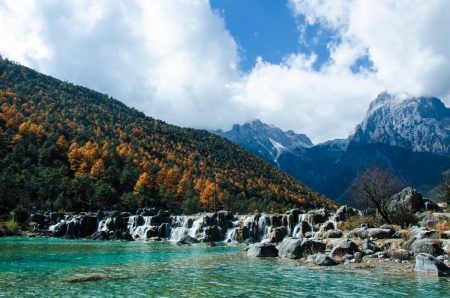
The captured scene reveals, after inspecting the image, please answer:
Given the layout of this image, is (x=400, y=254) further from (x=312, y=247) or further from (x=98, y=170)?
(x=98, y=170)

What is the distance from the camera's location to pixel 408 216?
44.4m

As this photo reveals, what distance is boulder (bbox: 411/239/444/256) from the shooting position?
26.4 m

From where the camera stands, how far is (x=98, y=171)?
432ft

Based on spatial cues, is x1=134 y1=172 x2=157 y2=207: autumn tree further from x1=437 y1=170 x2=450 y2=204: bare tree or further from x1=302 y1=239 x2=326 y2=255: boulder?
x1=302 y1=239 x2=326 y2=255: boulder

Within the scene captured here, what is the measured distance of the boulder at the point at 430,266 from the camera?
851 inches

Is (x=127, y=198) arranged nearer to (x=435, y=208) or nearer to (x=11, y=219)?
(x=11, y=219)

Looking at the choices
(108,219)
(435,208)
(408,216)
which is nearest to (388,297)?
(408,216)

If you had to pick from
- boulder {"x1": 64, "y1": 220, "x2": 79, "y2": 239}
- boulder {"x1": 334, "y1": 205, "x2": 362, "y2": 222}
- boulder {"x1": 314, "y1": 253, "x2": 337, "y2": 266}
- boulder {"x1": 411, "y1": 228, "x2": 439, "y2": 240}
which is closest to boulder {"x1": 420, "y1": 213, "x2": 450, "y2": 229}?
boulder {"x1": 411, "y1": 228, "x2": 439, "y2": 240}

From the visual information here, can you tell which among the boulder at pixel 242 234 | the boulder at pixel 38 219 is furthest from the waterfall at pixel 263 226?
the boulder at pixel 38 219

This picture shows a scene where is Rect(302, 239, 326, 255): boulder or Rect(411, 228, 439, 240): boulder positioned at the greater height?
Rect(411, 228, 439, 240): boulder

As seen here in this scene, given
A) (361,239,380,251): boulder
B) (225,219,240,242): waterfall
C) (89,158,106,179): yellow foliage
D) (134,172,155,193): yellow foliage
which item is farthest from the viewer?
(89,158,106,179): yellow foliage

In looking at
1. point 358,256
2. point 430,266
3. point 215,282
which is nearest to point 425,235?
point 358,256

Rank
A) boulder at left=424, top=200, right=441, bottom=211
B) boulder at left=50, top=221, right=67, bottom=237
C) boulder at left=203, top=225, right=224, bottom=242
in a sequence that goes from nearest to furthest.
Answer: boulder at left=424, top=200, right=441, bottom=211
boulder at left=203, top=225, right=224, bottom=242
boulder at left=50, top=221, right=67, bottom=237

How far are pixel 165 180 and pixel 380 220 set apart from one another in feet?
357
